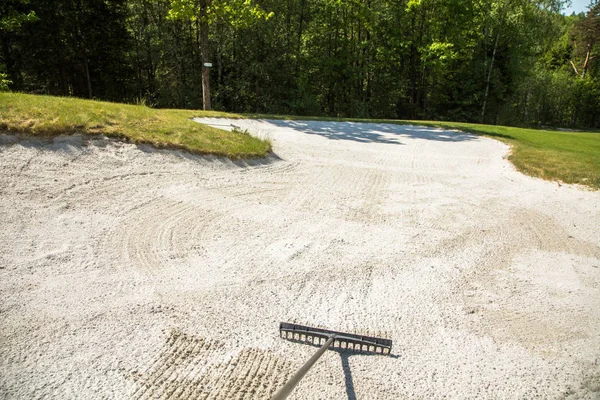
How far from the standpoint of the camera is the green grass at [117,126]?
267 inches

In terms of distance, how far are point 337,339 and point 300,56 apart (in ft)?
87.4

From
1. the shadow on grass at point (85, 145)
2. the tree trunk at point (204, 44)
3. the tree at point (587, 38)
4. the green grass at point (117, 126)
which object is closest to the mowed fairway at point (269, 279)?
the shadow on grass at point (85, 145)

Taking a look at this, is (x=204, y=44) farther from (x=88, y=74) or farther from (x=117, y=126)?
(x=88, y=74)

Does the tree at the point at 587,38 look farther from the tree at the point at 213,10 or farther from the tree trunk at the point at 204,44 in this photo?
the tree trunk at the point at 204,44

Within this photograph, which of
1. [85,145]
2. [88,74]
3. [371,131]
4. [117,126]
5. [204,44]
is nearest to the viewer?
[85,145]

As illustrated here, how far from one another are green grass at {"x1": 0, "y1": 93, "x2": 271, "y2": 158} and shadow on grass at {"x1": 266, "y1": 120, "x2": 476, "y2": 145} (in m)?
4.19

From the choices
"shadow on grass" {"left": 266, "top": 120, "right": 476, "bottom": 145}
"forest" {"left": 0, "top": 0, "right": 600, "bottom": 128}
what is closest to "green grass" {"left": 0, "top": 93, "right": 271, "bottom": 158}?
"shadow on grass" {"left": 266, "top": 120, "right": 476, "bottom": 145}

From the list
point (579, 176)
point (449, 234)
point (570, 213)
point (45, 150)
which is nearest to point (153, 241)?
point (45, 150)

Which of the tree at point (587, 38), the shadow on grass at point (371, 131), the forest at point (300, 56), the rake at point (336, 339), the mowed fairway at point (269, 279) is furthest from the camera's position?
the tree at point (587, 38)

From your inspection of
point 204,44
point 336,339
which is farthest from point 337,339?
point 204,44

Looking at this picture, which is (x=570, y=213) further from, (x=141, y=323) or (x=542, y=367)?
(x=141, y=323)

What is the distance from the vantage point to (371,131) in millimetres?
14250

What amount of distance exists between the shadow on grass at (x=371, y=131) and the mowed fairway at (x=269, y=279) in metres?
4.85

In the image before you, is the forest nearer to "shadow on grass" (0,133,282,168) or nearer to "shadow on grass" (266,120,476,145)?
"shadow on grass" (266,120,476,145)
